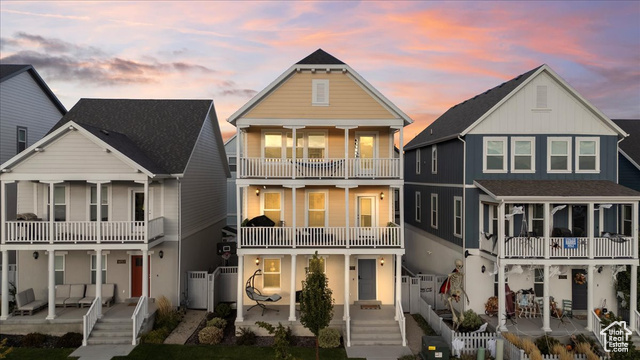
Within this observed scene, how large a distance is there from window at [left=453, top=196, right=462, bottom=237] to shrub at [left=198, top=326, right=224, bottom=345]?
11431 millimetres

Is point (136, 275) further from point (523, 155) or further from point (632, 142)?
point (632, 142)

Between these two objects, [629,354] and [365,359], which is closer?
[629,354]

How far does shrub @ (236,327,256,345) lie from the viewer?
575 inches

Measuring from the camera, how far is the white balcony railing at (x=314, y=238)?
16062 mm

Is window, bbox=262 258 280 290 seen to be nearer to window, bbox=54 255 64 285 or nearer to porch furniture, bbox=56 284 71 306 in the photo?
porch furniture, bbox=56 284 71 306

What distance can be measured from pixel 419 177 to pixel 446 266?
6.64 m

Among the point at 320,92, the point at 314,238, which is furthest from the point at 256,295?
the point at 320,92

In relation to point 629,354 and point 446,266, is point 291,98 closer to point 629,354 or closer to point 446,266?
point 446,266

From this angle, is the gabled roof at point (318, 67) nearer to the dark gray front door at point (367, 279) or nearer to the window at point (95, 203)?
the dark gray front door at point (367, 279)

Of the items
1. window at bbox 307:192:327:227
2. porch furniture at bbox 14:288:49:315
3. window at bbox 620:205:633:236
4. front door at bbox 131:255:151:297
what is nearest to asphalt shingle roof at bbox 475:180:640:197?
window at bbox 620:205:633:236

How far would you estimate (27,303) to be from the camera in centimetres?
1633

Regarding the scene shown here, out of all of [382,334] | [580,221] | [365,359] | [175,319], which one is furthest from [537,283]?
[175,319]

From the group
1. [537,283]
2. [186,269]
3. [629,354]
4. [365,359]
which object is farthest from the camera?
[186,269]

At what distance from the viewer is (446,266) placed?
746 inches
